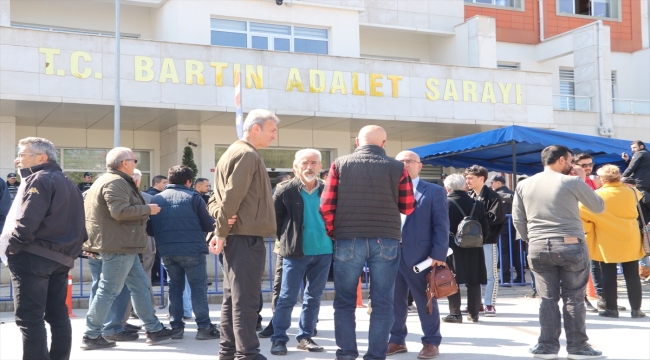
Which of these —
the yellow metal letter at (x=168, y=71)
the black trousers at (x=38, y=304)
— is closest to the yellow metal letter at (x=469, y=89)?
the yellow metal letter at (x=168, y=71)

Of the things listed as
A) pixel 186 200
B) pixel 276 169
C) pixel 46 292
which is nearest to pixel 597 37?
pixel 276 169

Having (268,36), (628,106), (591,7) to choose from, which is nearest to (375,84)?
(268,36)

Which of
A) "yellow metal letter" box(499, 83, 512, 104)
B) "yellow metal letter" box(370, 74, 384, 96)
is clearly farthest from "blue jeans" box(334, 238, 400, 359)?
"yellow metal letter" box(499, 83, 512, 104)

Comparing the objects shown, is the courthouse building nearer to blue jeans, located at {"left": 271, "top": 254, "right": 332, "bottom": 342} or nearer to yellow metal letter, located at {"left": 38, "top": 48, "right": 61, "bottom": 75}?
yellow metal letter, located at {"left": 38, "top": 48, "right": 61, "bottom": 75}

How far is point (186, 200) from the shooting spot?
784cm

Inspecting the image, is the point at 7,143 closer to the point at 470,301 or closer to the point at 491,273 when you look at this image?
the point at 491,273

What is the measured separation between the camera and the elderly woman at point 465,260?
8.74 meters

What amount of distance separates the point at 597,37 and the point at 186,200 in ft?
71.5

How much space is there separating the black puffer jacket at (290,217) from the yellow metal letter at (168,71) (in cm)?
1224

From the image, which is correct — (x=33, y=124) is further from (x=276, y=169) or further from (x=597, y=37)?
(x=597, y=37)

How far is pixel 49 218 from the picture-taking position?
18.7 ft

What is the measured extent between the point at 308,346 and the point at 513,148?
23.5 ft

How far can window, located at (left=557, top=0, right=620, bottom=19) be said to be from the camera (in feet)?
96.6

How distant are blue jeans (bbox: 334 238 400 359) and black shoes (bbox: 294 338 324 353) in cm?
97
